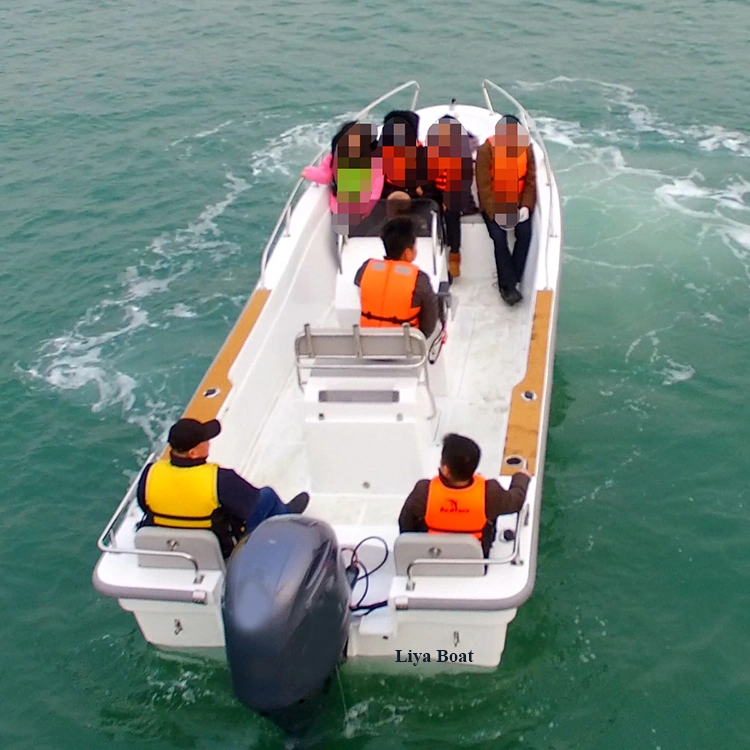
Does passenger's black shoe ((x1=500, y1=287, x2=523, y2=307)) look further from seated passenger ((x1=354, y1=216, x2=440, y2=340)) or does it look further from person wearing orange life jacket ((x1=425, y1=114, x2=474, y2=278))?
seated passenger ((x1=354, y1=216, x2=440, y2=340))

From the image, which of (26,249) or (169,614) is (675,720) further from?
(26,249)

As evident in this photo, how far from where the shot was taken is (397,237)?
5.25 meters

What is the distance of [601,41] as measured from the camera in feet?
46.8

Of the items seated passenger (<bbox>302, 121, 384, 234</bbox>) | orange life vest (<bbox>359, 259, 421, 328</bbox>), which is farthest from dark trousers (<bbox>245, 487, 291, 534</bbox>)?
seated passenger (<bbox>302, 121, 384, 234</bbox>)

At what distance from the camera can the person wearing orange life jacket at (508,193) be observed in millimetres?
6602

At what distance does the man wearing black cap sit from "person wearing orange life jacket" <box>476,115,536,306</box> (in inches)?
132

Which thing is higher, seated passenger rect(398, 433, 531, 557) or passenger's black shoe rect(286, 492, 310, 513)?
seated passenger rect(398, 433, 531, 557)

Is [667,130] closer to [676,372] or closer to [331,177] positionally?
[676,372]

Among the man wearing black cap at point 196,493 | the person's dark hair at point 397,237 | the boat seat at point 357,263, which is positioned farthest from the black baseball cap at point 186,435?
the boat seat at point 357,263

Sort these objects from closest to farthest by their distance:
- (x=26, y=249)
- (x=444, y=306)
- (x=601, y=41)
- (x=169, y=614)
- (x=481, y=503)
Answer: (x=481, y=503) → (x=169, y=614) → (x=444, y=306) → (x=26, y=249) → (x=601, y=41)

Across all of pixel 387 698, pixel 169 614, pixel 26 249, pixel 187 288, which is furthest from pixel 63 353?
pixel 387 698

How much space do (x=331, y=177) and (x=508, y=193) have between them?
1374 millimetres

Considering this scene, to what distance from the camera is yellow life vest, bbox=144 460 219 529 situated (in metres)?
4.04

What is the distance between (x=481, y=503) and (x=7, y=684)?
284 centimetres
